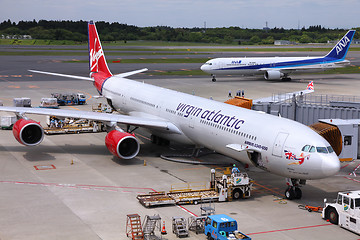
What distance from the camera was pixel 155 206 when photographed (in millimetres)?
24891

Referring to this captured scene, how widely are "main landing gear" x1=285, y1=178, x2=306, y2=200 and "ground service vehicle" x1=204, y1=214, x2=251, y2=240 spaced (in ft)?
21.4

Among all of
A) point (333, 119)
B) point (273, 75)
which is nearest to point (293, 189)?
point (333, 119)

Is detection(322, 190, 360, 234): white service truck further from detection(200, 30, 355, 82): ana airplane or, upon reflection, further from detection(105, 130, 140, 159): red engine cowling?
detection(200, 30, 355, 82): ana airplane

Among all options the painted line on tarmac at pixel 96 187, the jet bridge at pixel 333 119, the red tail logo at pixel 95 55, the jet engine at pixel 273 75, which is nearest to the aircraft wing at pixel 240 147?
the jet bridge at pixel 333 119

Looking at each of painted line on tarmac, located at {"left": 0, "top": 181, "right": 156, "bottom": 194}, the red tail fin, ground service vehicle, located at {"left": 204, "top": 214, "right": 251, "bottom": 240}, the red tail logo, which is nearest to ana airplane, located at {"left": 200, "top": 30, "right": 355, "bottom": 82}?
the red tail logo

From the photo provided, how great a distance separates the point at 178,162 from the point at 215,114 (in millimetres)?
4993

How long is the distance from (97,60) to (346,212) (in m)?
34.5

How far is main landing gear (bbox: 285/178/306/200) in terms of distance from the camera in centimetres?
2600

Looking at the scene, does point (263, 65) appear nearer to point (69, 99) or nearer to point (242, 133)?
point (69, 99)

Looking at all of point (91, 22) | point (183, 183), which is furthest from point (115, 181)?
point (91, 22)

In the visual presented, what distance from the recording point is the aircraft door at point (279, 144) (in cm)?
2525

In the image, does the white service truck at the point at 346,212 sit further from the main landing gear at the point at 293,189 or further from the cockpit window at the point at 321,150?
the main landing gear at the point at 293,189

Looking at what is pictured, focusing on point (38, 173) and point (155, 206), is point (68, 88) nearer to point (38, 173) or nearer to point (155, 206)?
point (38, 173)

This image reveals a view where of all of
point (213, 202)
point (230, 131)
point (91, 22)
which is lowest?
point (213, 202)
